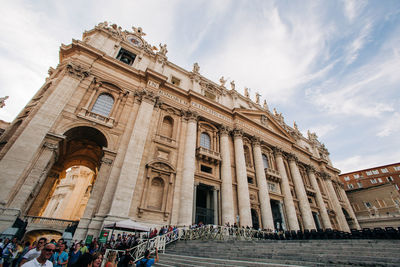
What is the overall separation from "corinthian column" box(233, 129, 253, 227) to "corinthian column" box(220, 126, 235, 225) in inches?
43.1

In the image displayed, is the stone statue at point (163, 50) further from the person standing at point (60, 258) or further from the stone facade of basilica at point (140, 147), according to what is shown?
the person standing at point (60, 258)

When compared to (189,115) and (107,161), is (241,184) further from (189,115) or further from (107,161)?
(107,161)

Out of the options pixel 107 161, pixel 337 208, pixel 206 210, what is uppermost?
pixel 337 208

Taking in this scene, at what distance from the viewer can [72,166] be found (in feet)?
72.3

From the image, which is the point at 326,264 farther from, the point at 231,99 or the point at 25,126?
the point at 231,99

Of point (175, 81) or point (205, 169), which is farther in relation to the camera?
point (175, 81)

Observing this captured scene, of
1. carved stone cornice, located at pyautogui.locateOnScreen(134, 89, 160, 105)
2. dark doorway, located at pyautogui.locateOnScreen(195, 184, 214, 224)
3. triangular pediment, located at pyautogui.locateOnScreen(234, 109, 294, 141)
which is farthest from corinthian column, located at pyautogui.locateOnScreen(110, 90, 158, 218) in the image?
triangular pediment, located at pyautogui.locateOnScreen(234, 109, 294, 141)

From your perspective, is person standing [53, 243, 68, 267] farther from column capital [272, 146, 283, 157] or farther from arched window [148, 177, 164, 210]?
column capital [272, 146, 283, 157]

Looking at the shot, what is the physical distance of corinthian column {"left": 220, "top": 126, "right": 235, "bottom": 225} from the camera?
16047 mm

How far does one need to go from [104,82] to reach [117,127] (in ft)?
15.9

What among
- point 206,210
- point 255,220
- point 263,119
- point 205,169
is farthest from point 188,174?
point 263,119

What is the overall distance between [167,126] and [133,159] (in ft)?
19.0

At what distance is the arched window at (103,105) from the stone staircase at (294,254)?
12.2 meters

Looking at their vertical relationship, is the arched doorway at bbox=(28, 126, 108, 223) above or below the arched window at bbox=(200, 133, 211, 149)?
below
